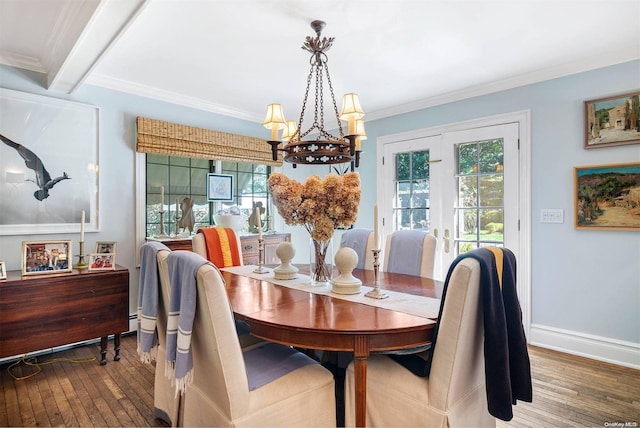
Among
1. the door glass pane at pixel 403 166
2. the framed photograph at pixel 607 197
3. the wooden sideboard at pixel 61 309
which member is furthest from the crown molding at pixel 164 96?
the framed photograph at pixel 607 197

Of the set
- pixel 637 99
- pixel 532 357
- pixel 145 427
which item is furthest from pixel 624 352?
pixel 145 427

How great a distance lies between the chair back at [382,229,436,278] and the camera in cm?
250

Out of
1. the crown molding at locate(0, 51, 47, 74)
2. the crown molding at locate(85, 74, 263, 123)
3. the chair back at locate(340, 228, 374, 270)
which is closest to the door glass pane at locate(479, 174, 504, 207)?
the chair back at locate(340, 228, 374, 270)

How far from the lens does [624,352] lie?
265cm

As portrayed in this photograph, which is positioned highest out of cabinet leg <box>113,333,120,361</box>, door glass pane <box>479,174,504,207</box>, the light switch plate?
door glass pane <box>479,174,504,207</box>

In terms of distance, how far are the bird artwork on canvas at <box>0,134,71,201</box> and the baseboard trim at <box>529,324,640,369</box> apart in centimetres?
437

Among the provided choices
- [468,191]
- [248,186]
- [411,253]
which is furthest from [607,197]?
[248,186]

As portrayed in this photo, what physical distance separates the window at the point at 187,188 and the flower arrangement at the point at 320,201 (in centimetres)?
207

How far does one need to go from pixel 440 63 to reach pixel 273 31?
1400 mm

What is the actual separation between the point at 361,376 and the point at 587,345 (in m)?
2.49

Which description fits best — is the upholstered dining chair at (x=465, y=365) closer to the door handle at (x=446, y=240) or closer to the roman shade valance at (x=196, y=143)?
the door handle at (x=446, y=240)

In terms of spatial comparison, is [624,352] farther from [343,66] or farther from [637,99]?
[343,66]

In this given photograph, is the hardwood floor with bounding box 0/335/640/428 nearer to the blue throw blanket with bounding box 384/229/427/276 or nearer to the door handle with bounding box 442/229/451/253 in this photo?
the blue throw blanket with bounding box 384/229/427/276

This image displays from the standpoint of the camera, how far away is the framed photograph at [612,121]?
2.62 meters
